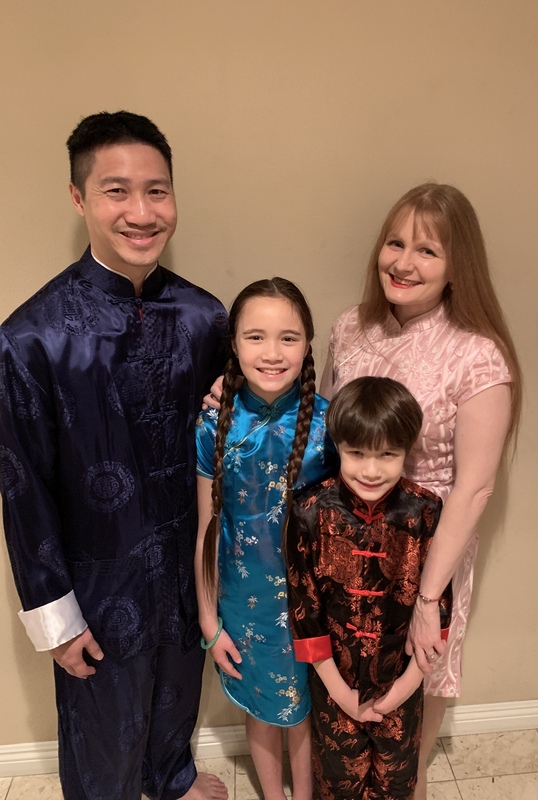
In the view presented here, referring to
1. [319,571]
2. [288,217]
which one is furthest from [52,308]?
[319,571]

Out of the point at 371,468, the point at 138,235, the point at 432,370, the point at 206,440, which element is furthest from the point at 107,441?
the point at 432,370

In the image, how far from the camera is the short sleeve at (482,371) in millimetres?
1329

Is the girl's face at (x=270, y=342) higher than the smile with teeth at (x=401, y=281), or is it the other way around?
the smile with teeth at (x=401, y=281)

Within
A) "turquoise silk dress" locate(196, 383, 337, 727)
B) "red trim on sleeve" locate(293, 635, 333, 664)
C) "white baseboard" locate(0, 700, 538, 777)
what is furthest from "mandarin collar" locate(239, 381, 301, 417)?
"white baseboard" locate(0, 700, 538, 777)

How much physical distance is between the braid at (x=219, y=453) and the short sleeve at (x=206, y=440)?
0.03 meters

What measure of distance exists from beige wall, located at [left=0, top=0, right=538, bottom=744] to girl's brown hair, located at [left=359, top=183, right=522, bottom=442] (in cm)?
22

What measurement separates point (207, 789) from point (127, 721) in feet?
1.63

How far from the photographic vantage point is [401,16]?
4.69 feet

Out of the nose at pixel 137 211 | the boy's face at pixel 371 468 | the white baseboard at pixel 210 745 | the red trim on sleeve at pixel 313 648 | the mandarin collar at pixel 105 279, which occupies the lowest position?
the white baseboard at pixel 210 745

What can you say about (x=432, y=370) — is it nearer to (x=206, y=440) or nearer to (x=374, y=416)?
(x=374, y=416)

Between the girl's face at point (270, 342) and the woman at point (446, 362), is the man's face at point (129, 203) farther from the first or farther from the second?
the woman at point (446, 362)

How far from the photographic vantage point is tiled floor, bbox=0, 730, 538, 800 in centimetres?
187

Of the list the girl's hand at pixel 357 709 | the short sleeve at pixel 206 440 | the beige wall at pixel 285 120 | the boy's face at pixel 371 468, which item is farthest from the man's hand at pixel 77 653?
the beige wall at pixel 285 120

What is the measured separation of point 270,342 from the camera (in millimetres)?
1259
